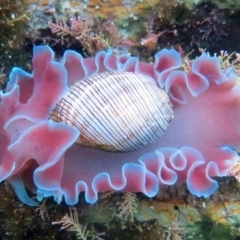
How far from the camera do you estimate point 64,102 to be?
269 cm

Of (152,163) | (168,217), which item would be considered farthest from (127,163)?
(168,217)

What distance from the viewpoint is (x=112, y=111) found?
104 inches

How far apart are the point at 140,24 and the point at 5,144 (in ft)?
5.50

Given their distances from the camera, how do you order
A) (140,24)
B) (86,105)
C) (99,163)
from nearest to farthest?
(86,105), (99,163), (140,24)

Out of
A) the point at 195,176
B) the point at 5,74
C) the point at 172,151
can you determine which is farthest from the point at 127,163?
the point at 5,74

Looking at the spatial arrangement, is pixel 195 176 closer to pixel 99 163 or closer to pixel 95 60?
pixel 99 163

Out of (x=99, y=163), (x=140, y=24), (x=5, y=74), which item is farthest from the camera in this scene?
(x=140, y=24)

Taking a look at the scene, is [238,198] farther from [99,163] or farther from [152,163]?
[99,163]

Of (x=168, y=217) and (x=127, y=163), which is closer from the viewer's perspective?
(x=127, y=163)

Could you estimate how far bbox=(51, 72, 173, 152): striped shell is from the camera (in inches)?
104

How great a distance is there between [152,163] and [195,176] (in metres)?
0.35

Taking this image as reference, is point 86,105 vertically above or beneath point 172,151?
above

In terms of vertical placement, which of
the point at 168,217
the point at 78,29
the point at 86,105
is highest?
the point at 78,29

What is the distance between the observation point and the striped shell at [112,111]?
265cm
